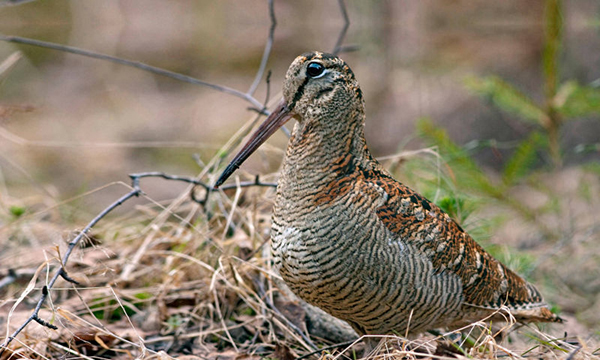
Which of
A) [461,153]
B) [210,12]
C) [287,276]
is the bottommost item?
[287,276]

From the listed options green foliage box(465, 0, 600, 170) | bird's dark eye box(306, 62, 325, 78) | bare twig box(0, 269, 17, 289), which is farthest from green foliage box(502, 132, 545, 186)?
bare twig box(0, 269, 17, 289)

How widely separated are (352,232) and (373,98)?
320 inches

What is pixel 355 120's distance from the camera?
2.86 m

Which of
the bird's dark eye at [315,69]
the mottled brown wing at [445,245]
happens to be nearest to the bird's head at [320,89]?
the bird's dark eye at [315,69]

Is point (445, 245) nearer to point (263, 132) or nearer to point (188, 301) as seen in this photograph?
point (263, 132)

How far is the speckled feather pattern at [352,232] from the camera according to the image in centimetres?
266

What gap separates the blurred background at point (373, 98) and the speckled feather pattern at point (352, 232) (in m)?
1.03

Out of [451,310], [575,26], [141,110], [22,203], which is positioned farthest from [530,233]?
[141,110]

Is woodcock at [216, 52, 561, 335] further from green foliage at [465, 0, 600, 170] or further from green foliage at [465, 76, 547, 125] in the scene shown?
green foliage at [465, 76, 547, 125]

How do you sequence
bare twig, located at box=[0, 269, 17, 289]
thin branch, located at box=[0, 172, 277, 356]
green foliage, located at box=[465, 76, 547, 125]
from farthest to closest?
green foliage, located at box=[465, 76, 547, 125]
bare twig, located at box=[0, 269, 17, 289]
thin branch, located at box=[0, 172, 277, 356]

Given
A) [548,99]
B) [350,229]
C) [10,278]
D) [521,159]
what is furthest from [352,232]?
[548,99]

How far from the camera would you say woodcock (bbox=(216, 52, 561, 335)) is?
2662 millimetres

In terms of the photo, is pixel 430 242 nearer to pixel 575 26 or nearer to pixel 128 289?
pixel 128 289

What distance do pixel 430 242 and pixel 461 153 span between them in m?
1.39
